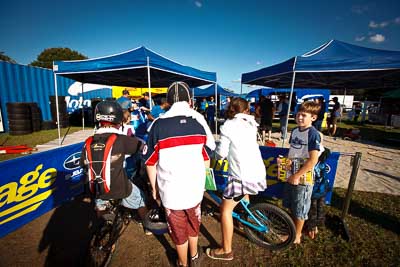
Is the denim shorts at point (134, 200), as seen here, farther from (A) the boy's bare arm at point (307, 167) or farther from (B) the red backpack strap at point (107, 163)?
(A) the boy's bare arm at point (307, 167)

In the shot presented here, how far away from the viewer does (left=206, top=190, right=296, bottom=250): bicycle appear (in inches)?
86.9

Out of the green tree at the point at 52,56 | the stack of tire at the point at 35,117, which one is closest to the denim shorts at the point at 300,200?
the stack of tire at the point at 35,117

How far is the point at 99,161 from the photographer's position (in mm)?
1658

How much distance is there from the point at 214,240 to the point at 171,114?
200 centimetres

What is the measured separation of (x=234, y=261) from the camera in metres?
2.19

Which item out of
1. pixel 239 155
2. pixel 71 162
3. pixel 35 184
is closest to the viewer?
pixel 239 155

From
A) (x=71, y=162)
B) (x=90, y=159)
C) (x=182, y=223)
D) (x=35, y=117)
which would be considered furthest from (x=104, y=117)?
(x=35, y=117)

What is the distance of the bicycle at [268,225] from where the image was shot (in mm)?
2207

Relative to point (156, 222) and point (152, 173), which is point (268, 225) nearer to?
point (156, 222)

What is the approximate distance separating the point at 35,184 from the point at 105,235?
5.74 ft

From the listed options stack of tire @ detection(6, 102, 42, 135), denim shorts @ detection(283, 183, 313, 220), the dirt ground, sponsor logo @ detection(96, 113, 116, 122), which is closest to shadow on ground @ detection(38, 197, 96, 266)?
the dirt ground

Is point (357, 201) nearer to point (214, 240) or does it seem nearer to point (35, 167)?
point (214, 240)

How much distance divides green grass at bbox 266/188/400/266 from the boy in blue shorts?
0.37 m

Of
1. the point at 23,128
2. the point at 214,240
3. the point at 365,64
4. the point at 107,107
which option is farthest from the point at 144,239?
the point at 23,128
